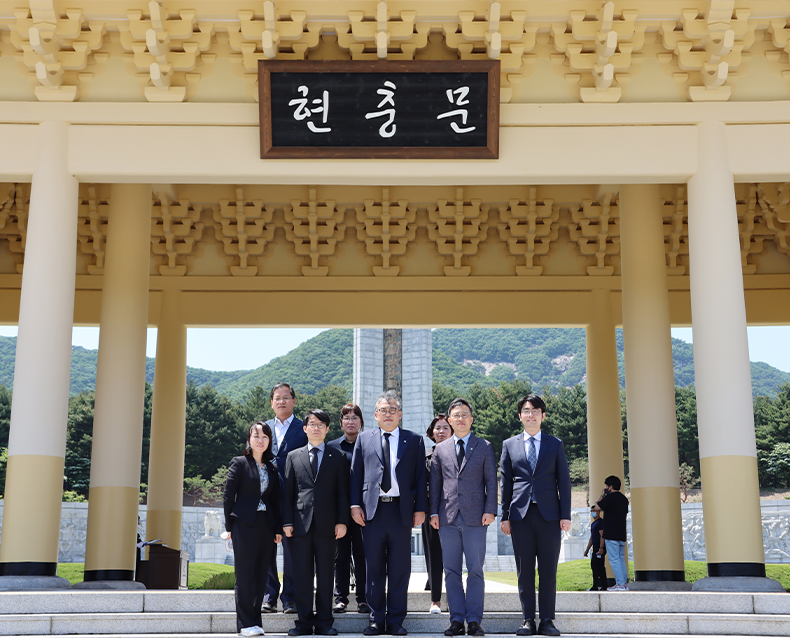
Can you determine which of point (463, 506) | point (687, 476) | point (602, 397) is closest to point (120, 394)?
point (463, 506)

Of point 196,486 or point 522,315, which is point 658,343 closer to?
point 522,315

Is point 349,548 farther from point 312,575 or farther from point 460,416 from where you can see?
point 460,416

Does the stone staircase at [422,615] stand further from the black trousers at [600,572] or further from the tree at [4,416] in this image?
the tree at [4,416]

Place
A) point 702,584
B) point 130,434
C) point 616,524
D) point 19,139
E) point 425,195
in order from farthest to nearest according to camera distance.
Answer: point 425,195, point 616,524, point 130,434, point 19,139, point 702,584

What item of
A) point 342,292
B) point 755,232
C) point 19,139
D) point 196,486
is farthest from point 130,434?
point 196,486

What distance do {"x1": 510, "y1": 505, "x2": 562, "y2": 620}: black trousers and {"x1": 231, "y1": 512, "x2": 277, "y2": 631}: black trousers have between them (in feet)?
5.15

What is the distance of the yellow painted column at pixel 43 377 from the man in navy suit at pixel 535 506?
3.44 meters

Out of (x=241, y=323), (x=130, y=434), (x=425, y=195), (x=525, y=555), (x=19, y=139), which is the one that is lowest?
(x=525, y=555)

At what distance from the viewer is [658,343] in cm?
816

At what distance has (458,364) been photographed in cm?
6188

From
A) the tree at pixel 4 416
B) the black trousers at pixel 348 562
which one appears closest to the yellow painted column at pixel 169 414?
the black trousers at pixel 348 562

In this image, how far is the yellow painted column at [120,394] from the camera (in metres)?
7.47

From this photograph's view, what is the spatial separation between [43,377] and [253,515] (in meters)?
2.40

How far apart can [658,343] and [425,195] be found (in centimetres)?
349
